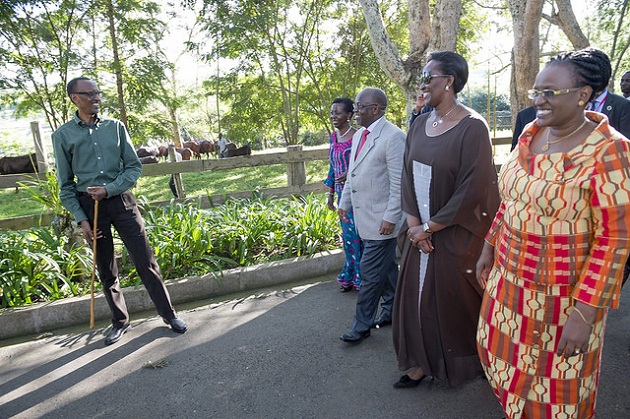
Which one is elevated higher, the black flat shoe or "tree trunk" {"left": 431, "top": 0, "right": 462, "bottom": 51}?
"tree trunk" {"left": 431, "top": 0, "right": 462, "bottom": 51}

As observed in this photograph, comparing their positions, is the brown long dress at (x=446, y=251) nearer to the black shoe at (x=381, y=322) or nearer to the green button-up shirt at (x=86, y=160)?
the black shoe at (x=381, y=322)

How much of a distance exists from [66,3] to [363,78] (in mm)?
8201

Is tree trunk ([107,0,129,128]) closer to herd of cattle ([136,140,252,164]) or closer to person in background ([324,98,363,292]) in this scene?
person in background ([324,98,363,292])

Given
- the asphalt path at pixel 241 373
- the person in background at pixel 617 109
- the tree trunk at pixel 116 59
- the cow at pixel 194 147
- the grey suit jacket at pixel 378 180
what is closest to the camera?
the asphalt path at pixel 241 373

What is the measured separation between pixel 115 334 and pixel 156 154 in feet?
68.8

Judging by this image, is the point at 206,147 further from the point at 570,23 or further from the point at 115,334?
the point at 115,334

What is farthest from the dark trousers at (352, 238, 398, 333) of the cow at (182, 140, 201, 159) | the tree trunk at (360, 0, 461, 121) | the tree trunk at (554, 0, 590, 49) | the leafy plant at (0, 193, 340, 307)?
the cow at (182, 140, 201, 159)

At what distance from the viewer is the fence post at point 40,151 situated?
17.5 feet

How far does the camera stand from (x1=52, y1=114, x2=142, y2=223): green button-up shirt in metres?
3.46

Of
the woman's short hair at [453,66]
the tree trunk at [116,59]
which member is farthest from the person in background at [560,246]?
the tree trunk at [116,59]

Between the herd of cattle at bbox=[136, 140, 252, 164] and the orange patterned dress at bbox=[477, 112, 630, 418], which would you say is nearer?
the orange patterned dress at bbox=[477, 112, 630, 418]

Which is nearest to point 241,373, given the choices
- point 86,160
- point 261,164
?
point 86,160

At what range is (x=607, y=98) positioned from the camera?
366 centimetres

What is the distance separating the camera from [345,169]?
4.31 metres
